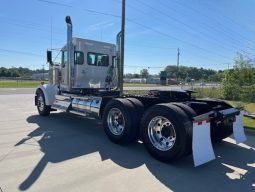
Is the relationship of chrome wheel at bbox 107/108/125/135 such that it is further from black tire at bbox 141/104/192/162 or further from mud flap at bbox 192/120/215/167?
mud flap at bbox 192/120/215/167

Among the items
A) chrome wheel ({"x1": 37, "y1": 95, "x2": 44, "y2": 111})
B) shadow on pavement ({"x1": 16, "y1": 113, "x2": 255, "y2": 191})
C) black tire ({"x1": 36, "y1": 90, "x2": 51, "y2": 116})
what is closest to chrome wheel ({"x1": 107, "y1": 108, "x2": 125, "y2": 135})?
shadow on pavement ({"x1": 16, "y1": 113, "x2": 255, "y2": 191})

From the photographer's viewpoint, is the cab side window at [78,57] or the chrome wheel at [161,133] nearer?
the chrome wheel at [161,133]

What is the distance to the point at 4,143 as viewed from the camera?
255 inches

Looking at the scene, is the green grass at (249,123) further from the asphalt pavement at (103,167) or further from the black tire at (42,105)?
the black tire at (42,105)

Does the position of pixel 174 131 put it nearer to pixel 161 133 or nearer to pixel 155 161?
pixel 161 133

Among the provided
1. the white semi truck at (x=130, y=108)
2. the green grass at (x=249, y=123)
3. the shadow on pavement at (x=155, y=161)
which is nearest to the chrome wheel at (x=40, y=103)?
the white semi truck at (x=130, y=108)

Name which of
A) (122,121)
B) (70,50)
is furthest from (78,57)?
(122,121)

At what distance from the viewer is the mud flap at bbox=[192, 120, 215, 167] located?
4970 millimetres

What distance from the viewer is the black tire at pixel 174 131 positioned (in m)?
5.08

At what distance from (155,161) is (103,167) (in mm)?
1087

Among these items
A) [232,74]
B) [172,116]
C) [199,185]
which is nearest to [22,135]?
[172,116]

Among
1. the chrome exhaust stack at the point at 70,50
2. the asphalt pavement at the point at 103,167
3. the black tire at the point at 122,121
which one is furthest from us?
the chrome exhaust stack at the point at 70,50

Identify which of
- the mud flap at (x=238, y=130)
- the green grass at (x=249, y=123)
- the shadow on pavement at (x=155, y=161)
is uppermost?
the mud flap at (x=238, y=130)

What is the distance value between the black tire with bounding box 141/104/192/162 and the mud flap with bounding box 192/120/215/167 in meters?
Result: 0.16
